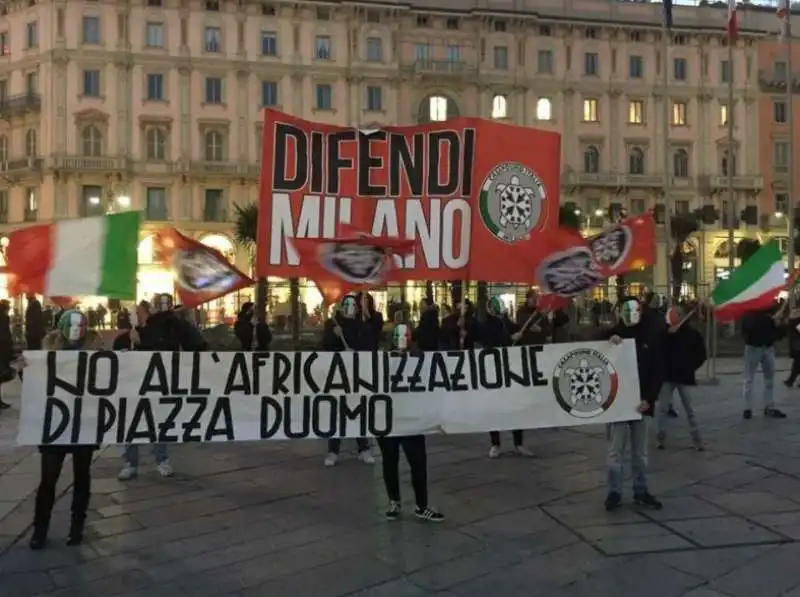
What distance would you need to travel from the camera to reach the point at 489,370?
23.7 ft

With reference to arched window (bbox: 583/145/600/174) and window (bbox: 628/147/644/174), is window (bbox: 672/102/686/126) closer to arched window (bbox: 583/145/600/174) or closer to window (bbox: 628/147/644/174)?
window (bbox: 628/147/644/174)

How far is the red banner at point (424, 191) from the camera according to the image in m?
7.56

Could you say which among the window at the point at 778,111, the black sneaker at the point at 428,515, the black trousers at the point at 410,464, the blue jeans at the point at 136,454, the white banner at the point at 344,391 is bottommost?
the black sneaker at the point at 428,515

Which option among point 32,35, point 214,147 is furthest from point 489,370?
point 32,35

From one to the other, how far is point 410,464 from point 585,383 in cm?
163

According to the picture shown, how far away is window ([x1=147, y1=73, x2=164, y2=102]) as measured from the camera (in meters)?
50.5

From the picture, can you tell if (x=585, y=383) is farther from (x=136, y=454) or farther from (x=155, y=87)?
(x=155, y=87)

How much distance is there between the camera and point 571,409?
7168 millimetres

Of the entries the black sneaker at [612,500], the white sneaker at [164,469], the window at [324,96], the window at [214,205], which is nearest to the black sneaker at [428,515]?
the black sneaker at [612,500]

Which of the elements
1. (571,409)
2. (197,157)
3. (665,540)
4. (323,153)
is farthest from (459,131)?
(197,157)

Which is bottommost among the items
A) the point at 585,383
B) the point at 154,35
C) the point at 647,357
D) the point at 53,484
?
the point at 53,484

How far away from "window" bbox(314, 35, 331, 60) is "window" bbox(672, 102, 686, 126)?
23741mm

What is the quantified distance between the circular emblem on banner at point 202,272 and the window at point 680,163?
5473 cm

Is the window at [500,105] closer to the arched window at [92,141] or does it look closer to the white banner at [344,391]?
the arched window at [92,141]
